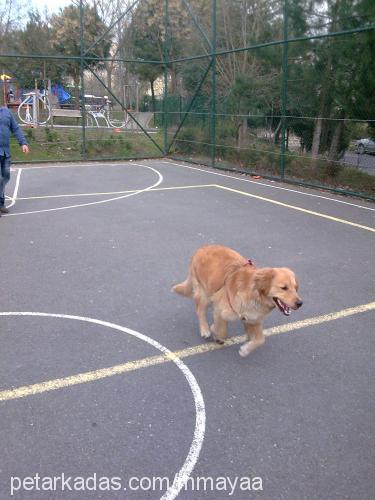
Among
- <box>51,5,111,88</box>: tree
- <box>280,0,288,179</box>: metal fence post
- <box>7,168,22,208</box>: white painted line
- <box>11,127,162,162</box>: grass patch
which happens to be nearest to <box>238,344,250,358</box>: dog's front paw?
<box>7,168,22,208</box>: white painted line

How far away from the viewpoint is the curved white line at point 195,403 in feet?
8.66

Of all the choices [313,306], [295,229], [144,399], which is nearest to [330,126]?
[295,229]

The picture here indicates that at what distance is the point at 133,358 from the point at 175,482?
1.39 metres

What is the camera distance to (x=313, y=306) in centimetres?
492

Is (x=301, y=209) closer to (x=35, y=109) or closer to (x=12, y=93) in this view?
(x=35, y=109)

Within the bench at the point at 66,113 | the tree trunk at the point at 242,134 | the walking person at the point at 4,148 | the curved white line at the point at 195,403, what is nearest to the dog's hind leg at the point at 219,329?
the curved white line at the point at 195,403

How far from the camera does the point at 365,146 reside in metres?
10.8

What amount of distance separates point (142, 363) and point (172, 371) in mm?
273

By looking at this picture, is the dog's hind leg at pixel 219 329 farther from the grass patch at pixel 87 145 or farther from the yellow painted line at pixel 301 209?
the grass patch at pixel 87 145

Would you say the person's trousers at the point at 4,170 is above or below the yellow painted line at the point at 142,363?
above

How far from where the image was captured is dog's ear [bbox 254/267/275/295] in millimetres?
3410

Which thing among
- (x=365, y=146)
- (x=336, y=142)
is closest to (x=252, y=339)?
(x=365, y=146)

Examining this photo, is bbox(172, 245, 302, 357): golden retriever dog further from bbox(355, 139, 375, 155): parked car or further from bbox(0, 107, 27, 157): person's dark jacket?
bbox(355, 139, 375, 155): parked car

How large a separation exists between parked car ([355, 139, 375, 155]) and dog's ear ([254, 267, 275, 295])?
835 centimetres
